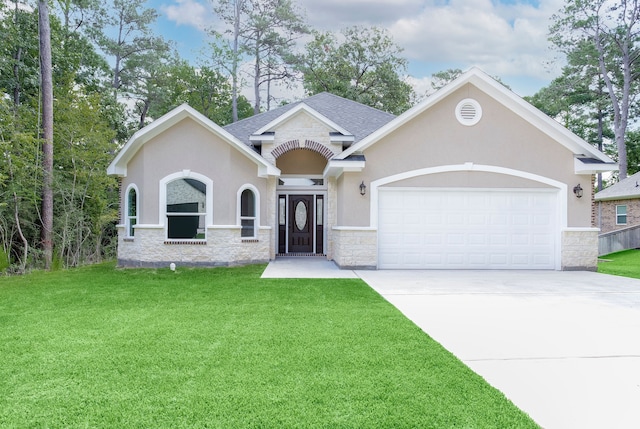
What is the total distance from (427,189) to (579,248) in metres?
4.68

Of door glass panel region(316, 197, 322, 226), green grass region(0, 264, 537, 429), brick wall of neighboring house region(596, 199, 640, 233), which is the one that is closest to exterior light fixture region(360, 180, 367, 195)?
door glass panel region(316, 197, 322, 226)

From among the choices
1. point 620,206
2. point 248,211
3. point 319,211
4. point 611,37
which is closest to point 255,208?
point 248,211

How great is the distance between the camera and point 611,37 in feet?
95.2

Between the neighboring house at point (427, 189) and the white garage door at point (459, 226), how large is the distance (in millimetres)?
29

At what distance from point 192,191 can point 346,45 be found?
22538mm

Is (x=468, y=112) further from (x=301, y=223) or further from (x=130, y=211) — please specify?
(x=130, y=211)

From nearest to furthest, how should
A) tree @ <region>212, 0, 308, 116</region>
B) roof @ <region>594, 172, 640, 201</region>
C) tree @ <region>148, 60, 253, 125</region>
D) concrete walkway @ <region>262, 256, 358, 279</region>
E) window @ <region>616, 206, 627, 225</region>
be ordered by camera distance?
concrete walkway @ <region>262, 256, 358, 279</region>
roof @ <region>594, 172, 640, 201</region>
window @ <region>616, 206, 627, 225</region>
tree @ <region>148, 60, 253, 125</region>
tree @ <region>212, 0, 308, 116</region>

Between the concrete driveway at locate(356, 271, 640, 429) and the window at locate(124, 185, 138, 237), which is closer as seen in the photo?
the concrete driveway at locate(356, 271, 640, 429)

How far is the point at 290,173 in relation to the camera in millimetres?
15633

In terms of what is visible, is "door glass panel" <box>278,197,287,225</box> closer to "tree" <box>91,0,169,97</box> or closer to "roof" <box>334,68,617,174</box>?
"roof" <box>334,68,617,174</box>

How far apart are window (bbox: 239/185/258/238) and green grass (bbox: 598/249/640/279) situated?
10665 millimetres

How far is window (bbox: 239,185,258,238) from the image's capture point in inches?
507

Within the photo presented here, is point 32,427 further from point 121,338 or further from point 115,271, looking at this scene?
point 115,271

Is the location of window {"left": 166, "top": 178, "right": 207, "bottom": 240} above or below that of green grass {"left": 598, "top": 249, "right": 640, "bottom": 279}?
above
